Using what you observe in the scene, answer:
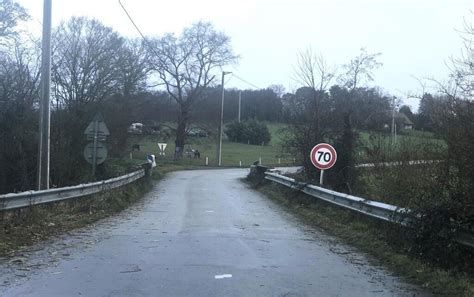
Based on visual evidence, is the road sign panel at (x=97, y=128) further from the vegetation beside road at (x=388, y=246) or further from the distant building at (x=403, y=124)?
the distant building at (x=403, y=124)

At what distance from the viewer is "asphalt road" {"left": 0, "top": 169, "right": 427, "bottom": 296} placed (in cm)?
644

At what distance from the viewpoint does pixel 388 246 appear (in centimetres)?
930

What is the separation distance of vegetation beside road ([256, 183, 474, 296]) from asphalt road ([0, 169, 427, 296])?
0.32m

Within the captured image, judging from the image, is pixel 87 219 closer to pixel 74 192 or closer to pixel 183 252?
pixel 74 192

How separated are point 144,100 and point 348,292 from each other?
45743mm

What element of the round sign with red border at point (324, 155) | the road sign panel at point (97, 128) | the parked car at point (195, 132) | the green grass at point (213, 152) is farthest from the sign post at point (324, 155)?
the parked car at point (195, 132)

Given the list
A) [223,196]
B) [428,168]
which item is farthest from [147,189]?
[428,168]

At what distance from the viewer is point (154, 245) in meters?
9.34

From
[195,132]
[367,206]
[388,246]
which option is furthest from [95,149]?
[195,132]

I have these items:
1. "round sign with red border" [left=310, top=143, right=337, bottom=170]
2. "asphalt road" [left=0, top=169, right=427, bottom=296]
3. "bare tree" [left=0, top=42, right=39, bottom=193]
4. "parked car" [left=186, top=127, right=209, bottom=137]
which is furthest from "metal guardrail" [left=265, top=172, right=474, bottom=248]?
"parked car" [left=186, top=127, right=209, bottom=137]

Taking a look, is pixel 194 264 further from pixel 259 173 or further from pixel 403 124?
pixel 403 124

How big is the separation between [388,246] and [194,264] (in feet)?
11.6

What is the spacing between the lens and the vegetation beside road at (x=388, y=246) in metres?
6.74

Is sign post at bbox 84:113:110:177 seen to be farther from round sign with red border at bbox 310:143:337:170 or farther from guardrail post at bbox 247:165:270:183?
guardrail post at bbox 247:165:270:183
